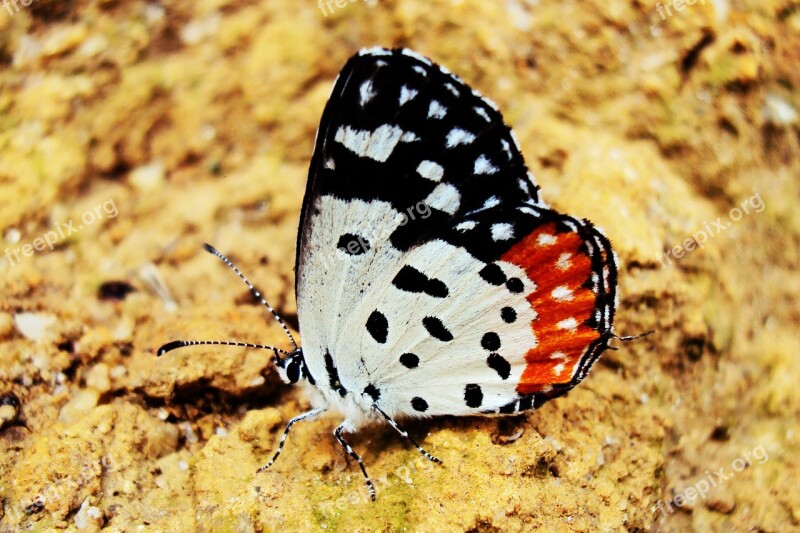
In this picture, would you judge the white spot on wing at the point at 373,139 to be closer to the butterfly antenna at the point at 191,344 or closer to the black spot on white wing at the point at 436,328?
the black spot on white wing at the point at 436,328

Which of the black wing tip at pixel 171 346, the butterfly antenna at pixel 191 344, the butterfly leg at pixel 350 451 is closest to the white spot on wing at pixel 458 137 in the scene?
the butterfly antenna at pixel 191 344

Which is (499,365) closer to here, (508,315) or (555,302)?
(508,315)

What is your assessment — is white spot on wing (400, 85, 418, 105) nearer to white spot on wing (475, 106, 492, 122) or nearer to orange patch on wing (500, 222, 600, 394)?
white spot on wing (475, 106, 492, 122)

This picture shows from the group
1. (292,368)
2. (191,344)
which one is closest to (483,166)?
(292,368)

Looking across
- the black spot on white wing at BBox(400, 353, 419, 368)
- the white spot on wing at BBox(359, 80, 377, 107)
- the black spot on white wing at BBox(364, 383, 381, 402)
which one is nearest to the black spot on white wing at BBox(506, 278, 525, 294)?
the black spot on white wing at BBox(400, 353, 419, 368)

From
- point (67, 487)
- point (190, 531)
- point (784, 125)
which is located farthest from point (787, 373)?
point (67, 487)

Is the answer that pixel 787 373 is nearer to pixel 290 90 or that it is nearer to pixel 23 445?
pixel 290 90
